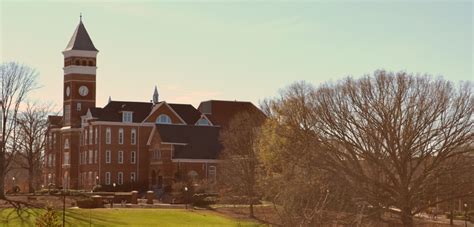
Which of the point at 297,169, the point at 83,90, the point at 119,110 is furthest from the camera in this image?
the point at 83,90

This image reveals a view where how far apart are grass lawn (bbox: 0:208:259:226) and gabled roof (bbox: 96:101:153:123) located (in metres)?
32.9

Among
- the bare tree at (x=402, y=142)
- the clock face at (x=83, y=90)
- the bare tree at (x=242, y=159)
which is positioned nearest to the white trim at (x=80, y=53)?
the clock face at (x=83, y=90)

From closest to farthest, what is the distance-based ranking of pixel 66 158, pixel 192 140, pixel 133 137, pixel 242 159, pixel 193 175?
pixel 242 159 → pixel 193 175 → pixel 192 140 → pixel 133 137 → pixel 66 158

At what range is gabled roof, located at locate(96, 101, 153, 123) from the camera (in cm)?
10412

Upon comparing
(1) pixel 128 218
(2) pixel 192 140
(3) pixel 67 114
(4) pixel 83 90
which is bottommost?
(1) pixel 128 218

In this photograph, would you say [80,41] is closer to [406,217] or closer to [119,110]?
[119,110]

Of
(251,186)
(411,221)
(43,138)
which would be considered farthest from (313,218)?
(43,138)

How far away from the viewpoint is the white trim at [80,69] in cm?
10581

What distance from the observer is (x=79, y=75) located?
347 ft

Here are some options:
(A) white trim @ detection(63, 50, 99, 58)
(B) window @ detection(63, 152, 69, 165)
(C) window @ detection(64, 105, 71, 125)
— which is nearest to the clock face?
(C) window @ detection(64, 105, 71, 125)

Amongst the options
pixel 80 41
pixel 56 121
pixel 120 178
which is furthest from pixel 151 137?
pixel 56 121

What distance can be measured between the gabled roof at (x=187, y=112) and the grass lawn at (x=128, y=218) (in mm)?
35561

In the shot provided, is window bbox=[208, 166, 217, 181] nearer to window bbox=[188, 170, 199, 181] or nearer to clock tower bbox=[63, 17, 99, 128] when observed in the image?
window bbox=[188, 170, 199, 181]

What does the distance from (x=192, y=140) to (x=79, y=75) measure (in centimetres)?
1570
